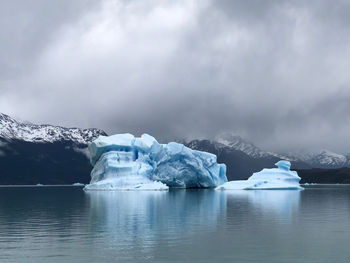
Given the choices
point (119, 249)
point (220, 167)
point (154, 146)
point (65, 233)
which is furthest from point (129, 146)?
point (119, 249)

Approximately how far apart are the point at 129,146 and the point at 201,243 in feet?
212

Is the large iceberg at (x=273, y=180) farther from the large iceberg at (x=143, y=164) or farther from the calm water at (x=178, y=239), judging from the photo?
the calm water at (x=178, y=239)

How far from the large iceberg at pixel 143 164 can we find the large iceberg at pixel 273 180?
7745 mm

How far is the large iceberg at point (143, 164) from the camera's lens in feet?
264

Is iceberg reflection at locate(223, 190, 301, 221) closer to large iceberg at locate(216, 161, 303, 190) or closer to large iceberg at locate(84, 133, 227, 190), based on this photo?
large iceberg at locate(216, 161, 303, 190)

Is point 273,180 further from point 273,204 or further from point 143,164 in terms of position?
point 273,204

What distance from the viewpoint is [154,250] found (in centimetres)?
1747

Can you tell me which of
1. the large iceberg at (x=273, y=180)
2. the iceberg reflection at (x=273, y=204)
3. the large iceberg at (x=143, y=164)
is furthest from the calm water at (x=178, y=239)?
the large iceberg at (x=273, y=180)

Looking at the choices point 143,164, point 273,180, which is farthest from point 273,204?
point 273,180

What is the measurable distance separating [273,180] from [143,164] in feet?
79.1

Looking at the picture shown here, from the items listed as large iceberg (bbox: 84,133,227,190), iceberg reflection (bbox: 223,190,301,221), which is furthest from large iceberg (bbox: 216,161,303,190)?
iceberg reflection (bbox: 223,190,301,221)


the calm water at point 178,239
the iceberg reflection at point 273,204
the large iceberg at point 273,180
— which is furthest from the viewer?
the large iceberg at point 273,180

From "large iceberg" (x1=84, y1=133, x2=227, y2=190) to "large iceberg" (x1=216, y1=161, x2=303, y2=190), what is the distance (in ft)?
25.4

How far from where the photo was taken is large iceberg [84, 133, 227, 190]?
8050 cm
